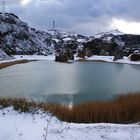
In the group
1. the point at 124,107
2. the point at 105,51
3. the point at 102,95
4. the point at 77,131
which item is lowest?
the point at 105,51

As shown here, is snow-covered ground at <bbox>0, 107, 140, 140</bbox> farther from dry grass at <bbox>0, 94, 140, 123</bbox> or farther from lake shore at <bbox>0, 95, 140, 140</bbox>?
dry grass at <bbox>0, 94, 140, 123</bbox>

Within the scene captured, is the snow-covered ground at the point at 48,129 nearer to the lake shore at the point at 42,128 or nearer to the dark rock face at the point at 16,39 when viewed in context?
the lake shore at the point at 42,128

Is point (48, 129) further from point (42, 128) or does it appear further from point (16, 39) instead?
point (16, 39)

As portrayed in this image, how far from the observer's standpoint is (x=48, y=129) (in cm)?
1250

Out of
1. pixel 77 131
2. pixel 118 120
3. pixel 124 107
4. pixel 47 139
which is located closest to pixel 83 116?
pixel 118 120

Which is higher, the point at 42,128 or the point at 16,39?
the point at 42,128

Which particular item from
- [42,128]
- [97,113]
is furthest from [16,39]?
[42,128]

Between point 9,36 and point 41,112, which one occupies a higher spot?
point 41,112

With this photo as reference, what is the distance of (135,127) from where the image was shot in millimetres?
13438

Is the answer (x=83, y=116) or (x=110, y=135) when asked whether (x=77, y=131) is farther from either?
(x=83, y=116)

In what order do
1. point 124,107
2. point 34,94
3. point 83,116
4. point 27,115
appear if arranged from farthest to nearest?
point 34,94 < point 124,107 < point 83,116 < point 27,115

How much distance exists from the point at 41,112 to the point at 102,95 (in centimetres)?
1526

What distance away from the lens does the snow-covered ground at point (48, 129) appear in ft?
39.0

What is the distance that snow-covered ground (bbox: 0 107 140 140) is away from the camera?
468 inches
